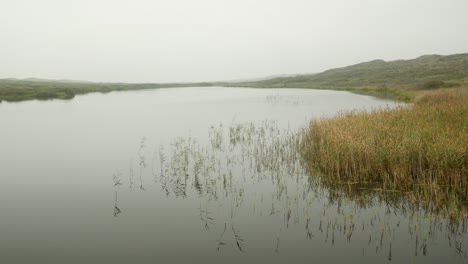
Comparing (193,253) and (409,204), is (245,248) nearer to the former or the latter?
(193,253)

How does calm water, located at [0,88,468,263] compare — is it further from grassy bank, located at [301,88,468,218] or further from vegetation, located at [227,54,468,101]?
vegetation, located at [227,54,468,101]

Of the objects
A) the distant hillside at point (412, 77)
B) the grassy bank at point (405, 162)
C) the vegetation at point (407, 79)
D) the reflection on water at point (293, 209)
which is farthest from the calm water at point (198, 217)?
the distant hillside at point (412, 77)

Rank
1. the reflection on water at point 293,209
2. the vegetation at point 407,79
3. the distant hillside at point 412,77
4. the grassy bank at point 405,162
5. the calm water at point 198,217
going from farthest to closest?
the distant hillside at point 412,77, the vegetation at point 407,79, the grassy bank at point 405,162, the reflection on water at point 293,209, the calm water at point 198,217

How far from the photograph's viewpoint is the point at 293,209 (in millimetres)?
10531

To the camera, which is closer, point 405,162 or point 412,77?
point 405,162

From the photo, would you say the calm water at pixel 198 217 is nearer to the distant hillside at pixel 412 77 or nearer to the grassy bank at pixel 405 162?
the grassy bank at pixel 405 162

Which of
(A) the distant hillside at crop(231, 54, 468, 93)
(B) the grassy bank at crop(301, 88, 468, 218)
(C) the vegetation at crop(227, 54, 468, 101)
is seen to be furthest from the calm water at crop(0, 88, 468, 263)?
(A) the distant hillside at crop(231, 54, 468, 93)

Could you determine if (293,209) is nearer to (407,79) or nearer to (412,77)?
(407,79)

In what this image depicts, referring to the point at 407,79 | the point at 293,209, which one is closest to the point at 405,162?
the point at 293,209

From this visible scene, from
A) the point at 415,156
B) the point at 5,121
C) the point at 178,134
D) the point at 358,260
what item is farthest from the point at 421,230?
the point at 5,121

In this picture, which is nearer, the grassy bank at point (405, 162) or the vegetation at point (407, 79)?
the grassy bank at point (405, 162)

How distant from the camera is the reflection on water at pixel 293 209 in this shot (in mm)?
8281

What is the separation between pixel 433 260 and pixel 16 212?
39.4 ft

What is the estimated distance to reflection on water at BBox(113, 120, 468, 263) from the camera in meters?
8.28
